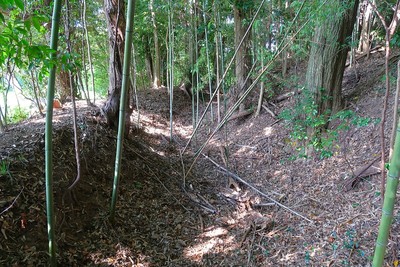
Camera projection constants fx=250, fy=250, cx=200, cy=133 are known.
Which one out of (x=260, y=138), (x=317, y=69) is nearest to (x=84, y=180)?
(x=260, y=138)

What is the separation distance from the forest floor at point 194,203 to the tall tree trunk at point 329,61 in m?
0.40

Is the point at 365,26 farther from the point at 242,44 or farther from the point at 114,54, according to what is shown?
the point at 114,54

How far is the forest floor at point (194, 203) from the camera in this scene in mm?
2059

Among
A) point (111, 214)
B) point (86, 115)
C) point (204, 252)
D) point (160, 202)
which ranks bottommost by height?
point (204, 252)

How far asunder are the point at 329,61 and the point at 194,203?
110 inches

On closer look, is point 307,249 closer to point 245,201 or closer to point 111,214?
point 245,201

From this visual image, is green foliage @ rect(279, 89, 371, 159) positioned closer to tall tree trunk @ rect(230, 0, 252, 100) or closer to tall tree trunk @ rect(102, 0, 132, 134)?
tall tree trunk @ rect(230, 0, 252, 100)

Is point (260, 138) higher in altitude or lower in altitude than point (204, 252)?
higher

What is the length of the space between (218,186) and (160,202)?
3.37 ft

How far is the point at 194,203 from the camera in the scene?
128 inches

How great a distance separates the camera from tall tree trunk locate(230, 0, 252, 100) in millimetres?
4949

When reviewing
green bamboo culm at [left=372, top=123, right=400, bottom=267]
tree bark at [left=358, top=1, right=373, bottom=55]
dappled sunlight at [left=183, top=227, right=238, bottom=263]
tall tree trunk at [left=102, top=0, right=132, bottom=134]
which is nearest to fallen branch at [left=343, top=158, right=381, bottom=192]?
dappled sunlight at [left=183, top=227, right=238, bottom=263]

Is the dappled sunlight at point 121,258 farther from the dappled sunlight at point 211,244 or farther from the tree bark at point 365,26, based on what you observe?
the tree bark at point 365,26

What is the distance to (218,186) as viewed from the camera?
3.77 meters
